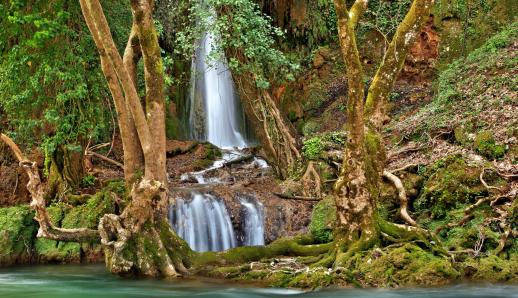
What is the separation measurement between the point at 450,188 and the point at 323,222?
2671 millimetres

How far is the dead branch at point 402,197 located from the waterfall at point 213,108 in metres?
11.9

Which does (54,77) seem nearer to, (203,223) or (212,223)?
(203,223)

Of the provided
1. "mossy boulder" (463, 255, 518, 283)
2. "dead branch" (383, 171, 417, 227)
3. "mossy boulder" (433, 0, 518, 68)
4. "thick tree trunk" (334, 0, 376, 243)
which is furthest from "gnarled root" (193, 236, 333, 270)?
"mossy boulder" (433, 0, 518, 68)

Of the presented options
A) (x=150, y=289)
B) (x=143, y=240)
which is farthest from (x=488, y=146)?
(x=150, y=289)

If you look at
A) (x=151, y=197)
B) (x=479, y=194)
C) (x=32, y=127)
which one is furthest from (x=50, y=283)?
(x=479, y=194)

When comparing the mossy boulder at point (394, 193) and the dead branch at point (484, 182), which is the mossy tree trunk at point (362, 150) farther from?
the dead branch at point (484, 182)

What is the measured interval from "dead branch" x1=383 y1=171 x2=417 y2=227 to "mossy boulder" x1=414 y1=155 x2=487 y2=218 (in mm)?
585

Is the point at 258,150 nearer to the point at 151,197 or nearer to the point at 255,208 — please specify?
the point at 255,208

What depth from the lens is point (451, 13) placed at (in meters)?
22.4

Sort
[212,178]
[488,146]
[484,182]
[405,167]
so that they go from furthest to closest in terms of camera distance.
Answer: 1. [212,178]
2. [405,167]
3. [488,146]
4. [484,182]

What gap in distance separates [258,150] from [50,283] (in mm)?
11276

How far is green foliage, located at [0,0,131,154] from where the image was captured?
44.7ft

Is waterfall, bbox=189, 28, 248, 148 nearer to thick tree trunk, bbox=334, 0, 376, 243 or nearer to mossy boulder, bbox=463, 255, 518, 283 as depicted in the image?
thick tree trunk, bbox=334, 0, 376, 243

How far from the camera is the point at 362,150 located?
1004cm
